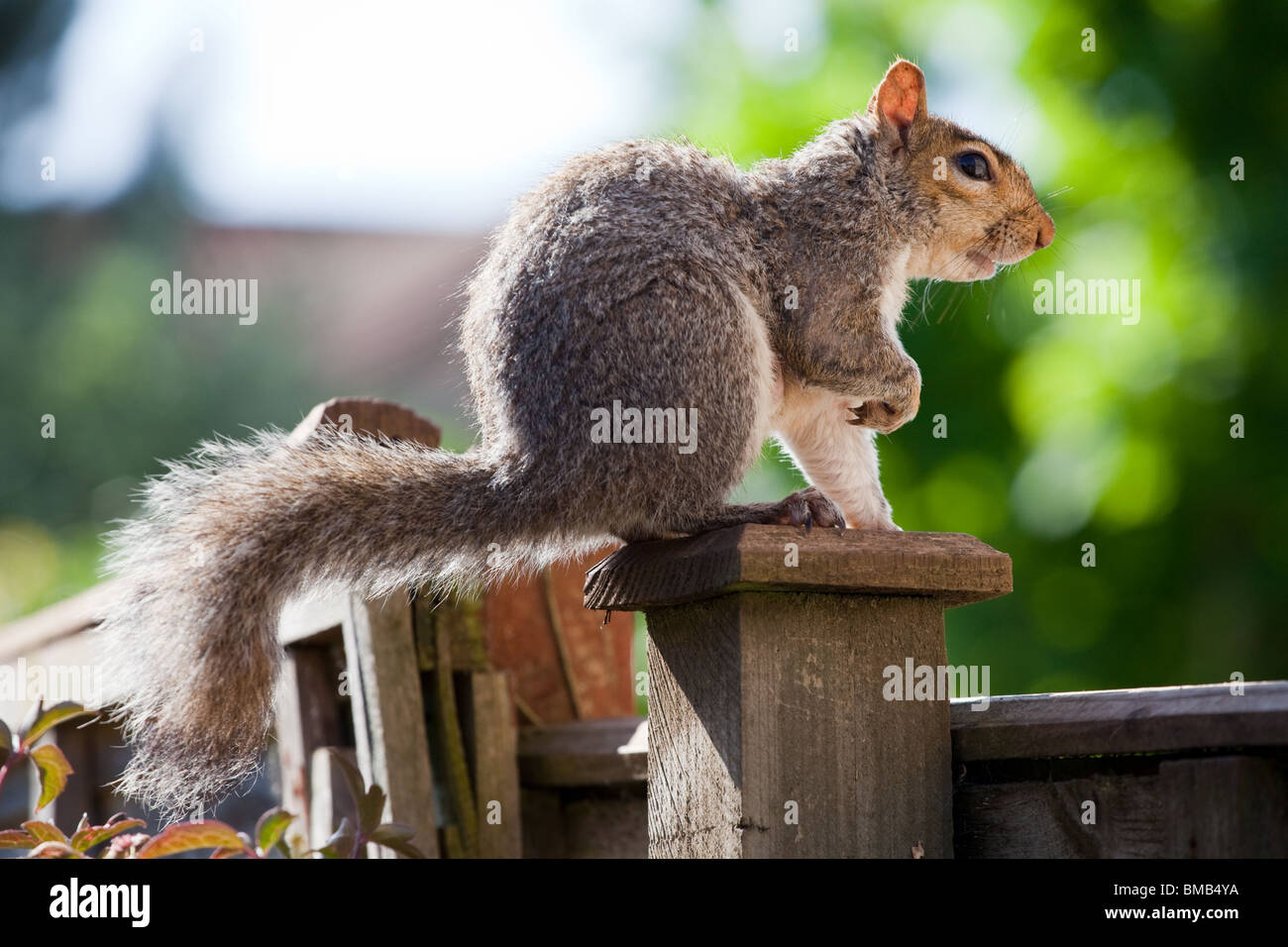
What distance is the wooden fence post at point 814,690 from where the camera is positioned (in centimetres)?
117

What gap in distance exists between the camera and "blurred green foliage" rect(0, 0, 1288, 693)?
500cm

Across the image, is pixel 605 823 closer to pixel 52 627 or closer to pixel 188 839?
pixel 188 839

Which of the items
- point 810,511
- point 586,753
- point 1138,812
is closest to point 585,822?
point 586,753

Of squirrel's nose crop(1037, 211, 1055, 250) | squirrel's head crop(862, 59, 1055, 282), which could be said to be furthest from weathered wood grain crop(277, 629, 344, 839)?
squirrel's nose crop(1037, 211, 1055, 250)

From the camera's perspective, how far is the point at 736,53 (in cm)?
611

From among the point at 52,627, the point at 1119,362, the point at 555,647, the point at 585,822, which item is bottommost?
the point at 585,822

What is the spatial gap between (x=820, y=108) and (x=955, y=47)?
61 cm

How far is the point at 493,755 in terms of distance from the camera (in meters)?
1.96

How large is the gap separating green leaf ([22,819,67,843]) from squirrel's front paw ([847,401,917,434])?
1.07 m

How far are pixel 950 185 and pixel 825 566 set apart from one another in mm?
931

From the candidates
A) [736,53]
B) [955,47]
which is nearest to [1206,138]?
[955,47]

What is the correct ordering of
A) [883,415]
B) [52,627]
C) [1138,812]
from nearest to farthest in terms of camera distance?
1. [1138,812]
2. [883,415]
3. [52,627]

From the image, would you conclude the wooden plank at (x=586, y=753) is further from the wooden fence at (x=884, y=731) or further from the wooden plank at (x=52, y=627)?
the wooden plank at (x=52, y=627)
